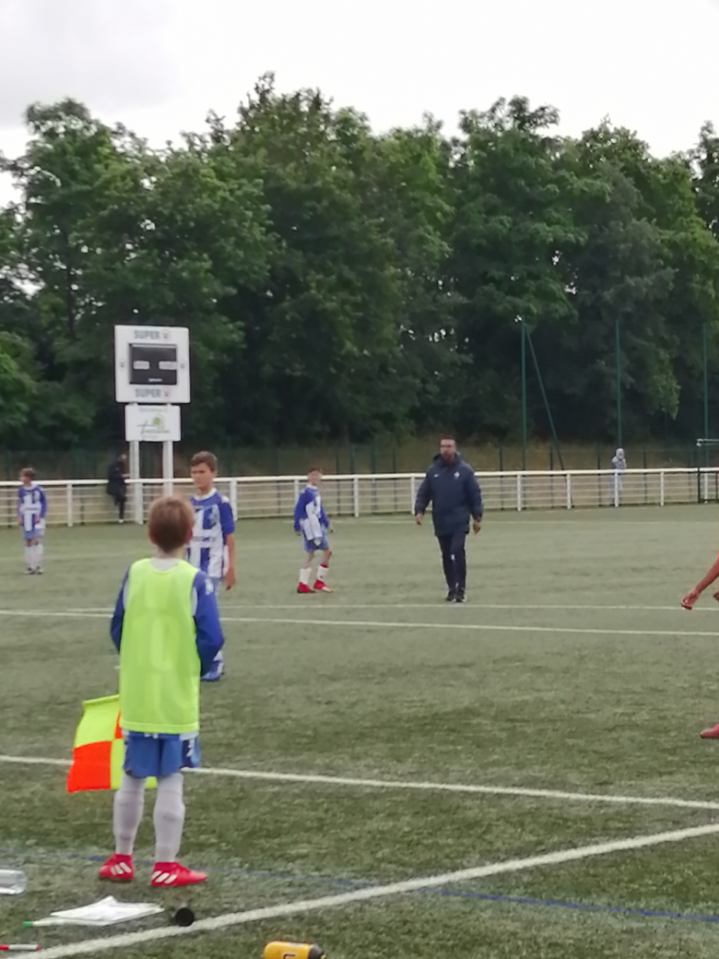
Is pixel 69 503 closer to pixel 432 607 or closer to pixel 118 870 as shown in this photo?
pixel 432 607

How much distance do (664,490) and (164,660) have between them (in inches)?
2210

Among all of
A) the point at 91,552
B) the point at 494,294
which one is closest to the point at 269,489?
the point at 91,552

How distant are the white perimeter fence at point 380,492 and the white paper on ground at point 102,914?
139 ft

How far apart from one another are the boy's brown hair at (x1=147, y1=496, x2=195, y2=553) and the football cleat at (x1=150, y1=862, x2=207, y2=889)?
121 centimetres

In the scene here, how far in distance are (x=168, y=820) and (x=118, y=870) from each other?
0.31 m

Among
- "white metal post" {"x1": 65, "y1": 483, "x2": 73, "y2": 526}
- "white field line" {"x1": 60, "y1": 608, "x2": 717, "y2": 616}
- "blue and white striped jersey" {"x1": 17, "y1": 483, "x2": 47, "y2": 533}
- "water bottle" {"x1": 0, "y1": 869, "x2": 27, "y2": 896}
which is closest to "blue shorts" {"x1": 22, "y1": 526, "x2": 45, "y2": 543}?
"blue and white striped jersey" {"x1": 17, "y1": 483, "x2": 47, "y2": 533}

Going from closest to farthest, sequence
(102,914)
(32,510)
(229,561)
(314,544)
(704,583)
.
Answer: (102,914), (704,583), (229,561), (314,544), (32,510)

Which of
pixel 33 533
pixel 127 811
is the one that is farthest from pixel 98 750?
pixel 33 533

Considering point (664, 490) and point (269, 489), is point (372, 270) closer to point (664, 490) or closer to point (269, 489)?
point (664, 490)

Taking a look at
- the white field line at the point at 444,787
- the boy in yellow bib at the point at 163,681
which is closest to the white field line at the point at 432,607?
the white field line at the point at 444,787

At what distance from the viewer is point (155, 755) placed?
25.1 ft

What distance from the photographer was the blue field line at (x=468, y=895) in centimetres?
704

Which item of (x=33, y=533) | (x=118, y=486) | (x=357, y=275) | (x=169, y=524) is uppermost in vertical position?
(x=357, y=275)

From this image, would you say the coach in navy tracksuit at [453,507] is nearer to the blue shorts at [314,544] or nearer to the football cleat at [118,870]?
the blue shorts at [314,544]
